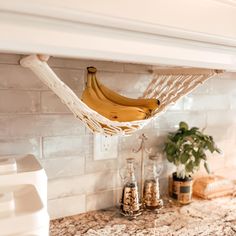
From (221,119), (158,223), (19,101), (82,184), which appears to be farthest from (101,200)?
(221,119)

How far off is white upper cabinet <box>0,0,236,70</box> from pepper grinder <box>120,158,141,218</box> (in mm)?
430

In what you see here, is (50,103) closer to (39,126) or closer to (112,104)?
(39,126)

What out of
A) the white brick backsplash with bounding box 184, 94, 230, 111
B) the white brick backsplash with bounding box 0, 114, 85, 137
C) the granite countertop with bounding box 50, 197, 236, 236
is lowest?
the granite countertop with bounding box 50, 197, 236, 236

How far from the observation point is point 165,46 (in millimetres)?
623

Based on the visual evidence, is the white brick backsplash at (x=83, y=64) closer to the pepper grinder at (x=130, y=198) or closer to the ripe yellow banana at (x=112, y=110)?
the ripe yellow banana at (x=112, y=110)

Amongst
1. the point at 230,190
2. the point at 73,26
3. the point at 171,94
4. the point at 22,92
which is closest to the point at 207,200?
the point at 230,190

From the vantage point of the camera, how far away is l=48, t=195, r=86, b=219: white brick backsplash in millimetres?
907

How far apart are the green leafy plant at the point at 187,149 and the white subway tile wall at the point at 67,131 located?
0.06m

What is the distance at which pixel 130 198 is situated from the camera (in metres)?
0.94

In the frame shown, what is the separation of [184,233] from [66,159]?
40 cm

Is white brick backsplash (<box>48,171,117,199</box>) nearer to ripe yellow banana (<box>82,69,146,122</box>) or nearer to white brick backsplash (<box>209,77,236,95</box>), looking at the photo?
ripe yellow banana (<box>82,69,146,122</box>)

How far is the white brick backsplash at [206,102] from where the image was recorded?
118cm

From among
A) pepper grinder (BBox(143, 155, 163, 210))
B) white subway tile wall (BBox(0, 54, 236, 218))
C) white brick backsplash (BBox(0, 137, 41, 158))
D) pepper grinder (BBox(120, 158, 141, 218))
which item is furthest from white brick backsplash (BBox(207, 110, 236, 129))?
white brick backsplash (BBox(0, 137, 41, 158))

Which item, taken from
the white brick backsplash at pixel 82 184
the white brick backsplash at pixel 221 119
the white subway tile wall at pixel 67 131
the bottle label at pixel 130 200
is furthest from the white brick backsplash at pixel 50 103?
the white brick backsplash at pixel 221 119
